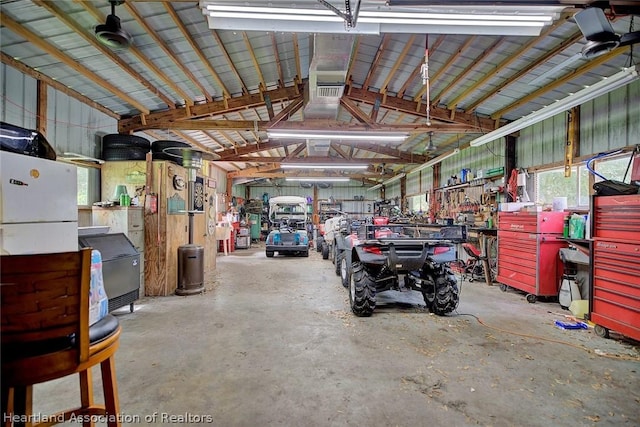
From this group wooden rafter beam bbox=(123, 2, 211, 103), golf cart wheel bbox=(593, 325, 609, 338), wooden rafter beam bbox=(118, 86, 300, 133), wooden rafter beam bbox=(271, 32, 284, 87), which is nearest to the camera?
golf cart wheel bbox=(593, 325, 609, 338)

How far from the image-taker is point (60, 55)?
12.7 feet

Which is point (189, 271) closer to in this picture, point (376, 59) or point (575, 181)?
point (376, 59)

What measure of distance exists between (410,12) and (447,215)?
24.1 feet

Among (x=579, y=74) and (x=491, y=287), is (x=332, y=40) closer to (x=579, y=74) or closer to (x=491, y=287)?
(x=579, y=74)

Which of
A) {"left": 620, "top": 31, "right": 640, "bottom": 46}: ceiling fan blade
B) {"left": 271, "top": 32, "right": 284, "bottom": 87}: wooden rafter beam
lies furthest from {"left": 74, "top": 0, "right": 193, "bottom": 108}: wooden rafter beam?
{"left": 620, "top": 31, "right": 640, "bottom": 46}: ceiling fan blade

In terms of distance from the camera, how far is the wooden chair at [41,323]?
1040mm

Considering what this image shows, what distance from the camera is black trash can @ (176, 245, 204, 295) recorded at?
5191mm

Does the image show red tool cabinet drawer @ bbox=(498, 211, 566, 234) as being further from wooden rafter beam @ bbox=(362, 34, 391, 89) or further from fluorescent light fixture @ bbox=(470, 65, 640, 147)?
wooden rafter beam @ bbox=(362, 34, 391, 89)

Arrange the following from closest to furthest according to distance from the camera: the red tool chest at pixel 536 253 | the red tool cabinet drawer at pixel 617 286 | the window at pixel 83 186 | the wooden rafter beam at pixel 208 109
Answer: the red tool cabinet drawer at pixel 617 286
the red tool chest at pixel 536 253
the window at pixel 83 186
the wooden rafter beam at pixel 208 109

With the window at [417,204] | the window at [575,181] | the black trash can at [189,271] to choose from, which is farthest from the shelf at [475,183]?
the black trash can at [189,271]

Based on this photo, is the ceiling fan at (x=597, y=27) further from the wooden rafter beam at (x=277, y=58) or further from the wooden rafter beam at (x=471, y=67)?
the wooden rafter beam at (x=277, y=58)

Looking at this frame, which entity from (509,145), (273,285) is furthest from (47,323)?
(509,145)

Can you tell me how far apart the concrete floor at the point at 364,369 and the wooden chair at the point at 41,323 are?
1052mm

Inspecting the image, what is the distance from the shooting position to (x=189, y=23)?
157 inches
